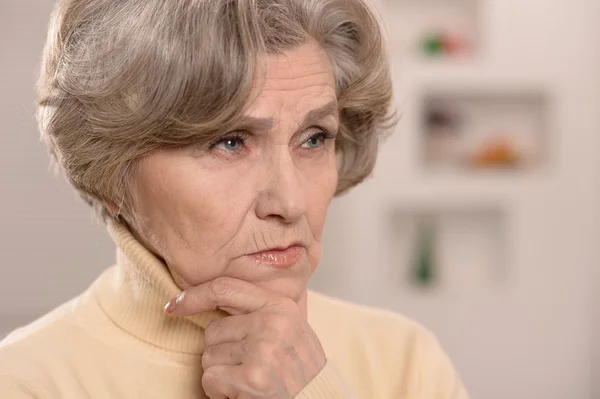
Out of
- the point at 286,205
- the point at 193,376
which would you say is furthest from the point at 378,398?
the point at 286,205

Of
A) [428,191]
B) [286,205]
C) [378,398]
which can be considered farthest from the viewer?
[428,191]

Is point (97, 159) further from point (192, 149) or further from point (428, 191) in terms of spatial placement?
point (428, 191)

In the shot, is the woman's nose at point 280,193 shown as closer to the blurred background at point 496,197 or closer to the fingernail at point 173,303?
the fingernail at point 173,303

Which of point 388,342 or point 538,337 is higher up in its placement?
point 388,342

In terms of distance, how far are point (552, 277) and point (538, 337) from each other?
29 centimetres

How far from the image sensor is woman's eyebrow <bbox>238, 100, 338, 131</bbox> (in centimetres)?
116

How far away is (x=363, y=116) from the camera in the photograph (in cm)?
146

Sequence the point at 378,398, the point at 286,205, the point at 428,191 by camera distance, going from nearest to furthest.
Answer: the point at 286,205
the point at 378,398
the point at 428,191

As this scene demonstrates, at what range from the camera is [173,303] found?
122 cm

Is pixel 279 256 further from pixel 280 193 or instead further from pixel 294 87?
pixel 294 87

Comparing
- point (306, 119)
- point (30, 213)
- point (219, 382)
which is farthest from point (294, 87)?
point (30, 213)

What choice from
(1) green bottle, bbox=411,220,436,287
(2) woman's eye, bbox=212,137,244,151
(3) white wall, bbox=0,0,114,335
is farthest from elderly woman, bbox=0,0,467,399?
(1) green bottle, bbox=411,220,436,287

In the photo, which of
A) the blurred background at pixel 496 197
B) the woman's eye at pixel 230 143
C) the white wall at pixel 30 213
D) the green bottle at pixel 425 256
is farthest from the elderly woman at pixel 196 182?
the green bottle at pixel 425 256

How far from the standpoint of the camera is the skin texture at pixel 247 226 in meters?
1.17
